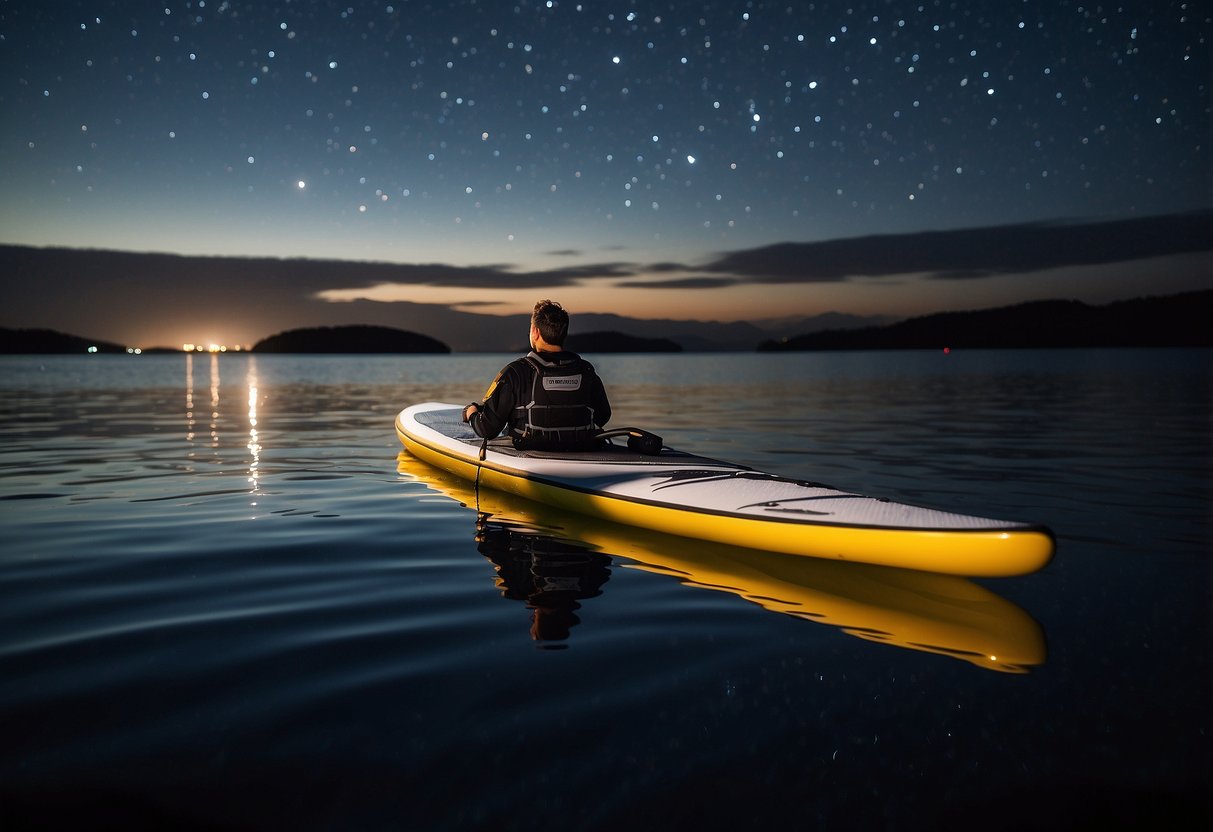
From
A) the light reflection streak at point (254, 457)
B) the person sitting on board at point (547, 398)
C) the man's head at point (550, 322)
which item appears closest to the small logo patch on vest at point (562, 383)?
the person sitting on board at point (547, 398)

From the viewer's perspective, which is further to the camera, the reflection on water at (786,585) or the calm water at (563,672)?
the reflection on water at (786,585)

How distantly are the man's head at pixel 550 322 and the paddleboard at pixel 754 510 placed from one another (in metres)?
1.17

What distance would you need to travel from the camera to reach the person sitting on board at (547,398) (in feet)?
24.2

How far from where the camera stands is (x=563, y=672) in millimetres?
3730

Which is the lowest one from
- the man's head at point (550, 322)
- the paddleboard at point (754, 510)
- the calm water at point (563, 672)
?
the calm water at point (563, 672)

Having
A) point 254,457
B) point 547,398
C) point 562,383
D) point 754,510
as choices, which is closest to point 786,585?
point 754,510

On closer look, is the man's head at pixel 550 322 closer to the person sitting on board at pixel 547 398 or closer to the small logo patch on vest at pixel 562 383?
the person sitting on board at pixel 547 398

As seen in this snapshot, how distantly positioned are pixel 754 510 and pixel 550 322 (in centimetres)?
265

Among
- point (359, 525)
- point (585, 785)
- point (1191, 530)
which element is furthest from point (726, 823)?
point (1191, 530)

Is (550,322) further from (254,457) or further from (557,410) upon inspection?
(254,457)

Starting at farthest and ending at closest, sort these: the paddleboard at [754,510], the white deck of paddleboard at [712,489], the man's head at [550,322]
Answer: the man's head at [550,322] < the white deck of paddleboard at [712,489] < the paddleboard at [754,510]

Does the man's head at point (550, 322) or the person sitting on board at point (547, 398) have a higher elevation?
the man's head at point (550, 322)

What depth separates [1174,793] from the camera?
8.98ft

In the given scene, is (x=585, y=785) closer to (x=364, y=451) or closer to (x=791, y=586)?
(x=791, y=586)
